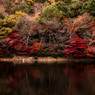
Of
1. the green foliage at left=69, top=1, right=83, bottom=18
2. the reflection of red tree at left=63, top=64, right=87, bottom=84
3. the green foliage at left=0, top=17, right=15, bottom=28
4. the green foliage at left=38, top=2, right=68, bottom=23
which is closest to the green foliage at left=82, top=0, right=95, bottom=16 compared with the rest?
the green foliage at left=69, top=1, right=83, bottom=18

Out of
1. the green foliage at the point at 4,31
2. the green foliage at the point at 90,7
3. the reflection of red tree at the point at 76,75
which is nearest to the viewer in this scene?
the reflection of red tree at the point at 76,75

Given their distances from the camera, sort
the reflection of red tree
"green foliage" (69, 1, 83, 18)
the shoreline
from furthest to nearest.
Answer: "green foliage" (69, 1, 83, 18) < the shoreline < the reflection of red tree

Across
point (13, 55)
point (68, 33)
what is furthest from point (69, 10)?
point (13, 55)

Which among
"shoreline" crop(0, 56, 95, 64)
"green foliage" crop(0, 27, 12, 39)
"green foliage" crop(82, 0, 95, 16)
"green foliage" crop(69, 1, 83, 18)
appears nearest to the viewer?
"green foliage" crop(0, 27, 12, 39)

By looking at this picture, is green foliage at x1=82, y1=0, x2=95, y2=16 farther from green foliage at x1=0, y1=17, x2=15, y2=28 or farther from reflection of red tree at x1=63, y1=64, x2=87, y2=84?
reflection of red tree at x1=63, y1=64, x2=87, y2=84

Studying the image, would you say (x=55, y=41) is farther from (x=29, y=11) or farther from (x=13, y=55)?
(x=29, y=11)

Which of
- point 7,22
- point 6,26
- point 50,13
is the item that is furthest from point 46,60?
point 7,22

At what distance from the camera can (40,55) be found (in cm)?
2092

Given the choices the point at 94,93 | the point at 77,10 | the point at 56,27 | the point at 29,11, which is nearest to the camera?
the point at 94,93

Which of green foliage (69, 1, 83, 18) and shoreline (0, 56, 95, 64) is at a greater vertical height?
green foliage (69, 1, 83, 18)

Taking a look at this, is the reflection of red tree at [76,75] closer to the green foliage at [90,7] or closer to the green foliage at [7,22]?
the green foliage at [7,22]

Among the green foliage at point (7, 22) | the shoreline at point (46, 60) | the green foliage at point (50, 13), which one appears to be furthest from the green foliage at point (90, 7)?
the green foliage at point (7, 22)

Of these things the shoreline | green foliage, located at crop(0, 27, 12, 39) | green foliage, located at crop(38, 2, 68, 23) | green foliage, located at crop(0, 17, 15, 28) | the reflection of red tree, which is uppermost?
green foliage, located at crop(38, 2, 68, 23)

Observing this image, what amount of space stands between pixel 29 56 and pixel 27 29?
4.88 m
